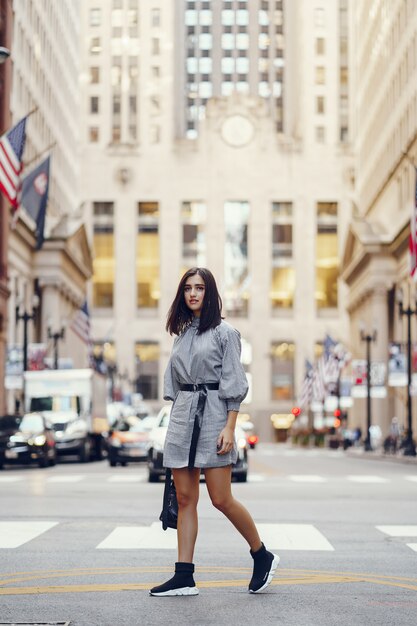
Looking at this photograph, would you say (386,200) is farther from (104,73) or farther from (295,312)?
(104,73)

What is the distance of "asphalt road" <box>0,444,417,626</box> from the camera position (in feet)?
24.9

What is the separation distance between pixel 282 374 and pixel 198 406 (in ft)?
410

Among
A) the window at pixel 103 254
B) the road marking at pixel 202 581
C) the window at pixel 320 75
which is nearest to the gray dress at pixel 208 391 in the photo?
the road marking at pixel 202 581

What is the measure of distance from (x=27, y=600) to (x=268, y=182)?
421 ft

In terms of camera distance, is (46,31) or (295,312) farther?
(295,312)

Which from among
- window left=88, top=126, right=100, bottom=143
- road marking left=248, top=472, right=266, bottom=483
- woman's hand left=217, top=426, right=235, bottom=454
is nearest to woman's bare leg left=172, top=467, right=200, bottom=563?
woman's hand left=217, top=426, right=235, bottom=454

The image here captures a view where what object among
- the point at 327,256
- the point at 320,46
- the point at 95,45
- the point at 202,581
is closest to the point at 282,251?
the point at 327,256

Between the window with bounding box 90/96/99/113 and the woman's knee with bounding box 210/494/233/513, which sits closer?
the woman's knee with bounding box 210/494/233/513

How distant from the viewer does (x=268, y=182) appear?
135 m

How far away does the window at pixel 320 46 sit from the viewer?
13525 cm

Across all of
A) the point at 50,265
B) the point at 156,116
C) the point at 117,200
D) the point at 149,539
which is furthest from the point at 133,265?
the point at 149,539

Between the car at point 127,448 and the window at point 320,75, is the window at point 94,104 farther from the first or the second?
the car at point 127,448

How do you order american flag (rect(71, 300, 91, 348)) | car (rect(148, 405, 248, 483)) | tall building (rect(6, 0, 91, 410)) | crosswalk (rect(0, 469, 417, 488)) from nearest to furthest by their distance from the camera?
car (rect(148, 405, 248, 483)) < crosswalk (rect(0, 469, 417, 488)) < american flag (rect(71, 300, 91, 348)) < tall building (rect(6, 0, 91, 410))

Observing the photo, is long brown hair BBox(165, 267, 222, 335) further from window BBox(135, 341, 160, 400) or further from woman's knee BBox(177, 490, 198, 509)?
window BBox(135, 341, 160, 400)
